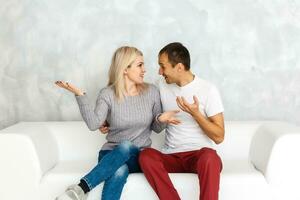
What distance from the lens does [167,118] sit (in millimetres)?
2795

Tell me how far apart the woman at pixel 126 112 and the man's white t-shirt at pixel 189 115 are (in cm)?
9

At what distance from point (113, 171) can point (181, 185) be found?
364 mm

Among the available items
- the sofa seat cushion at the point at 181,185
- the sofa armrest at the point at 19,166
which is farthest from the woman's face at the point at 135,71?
the sofa armrest at the point at 19,166

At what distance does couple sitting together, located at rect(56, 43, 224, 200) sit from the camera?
2658 mm

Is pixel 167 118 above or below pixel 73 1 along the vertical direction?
below

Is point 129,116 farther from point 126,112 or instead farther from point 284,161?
point 284,161

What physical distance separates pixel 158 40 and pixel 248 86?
704mm

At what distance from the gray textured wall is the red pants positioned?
880 millimetres

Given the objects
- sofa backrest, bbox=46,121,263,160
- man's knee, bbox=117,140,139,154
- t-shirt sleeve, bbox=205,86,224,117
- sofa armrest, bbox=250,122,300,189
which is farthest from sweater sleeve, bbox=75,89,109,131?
sofa armrest, bbox=250,122,300,189

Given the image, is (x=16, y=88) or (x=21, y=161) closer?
(x=21, y=161)

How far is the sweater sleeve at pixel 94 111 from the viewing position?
8.89ft

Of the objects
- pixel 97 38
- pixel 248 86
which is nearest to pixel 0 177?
pixel 97 38

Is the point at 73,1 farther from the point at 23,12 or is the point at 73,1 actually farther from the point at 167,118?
the point at 167,118

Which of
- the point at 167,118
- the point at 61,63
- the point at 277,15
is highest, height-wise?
the point at 277,15
